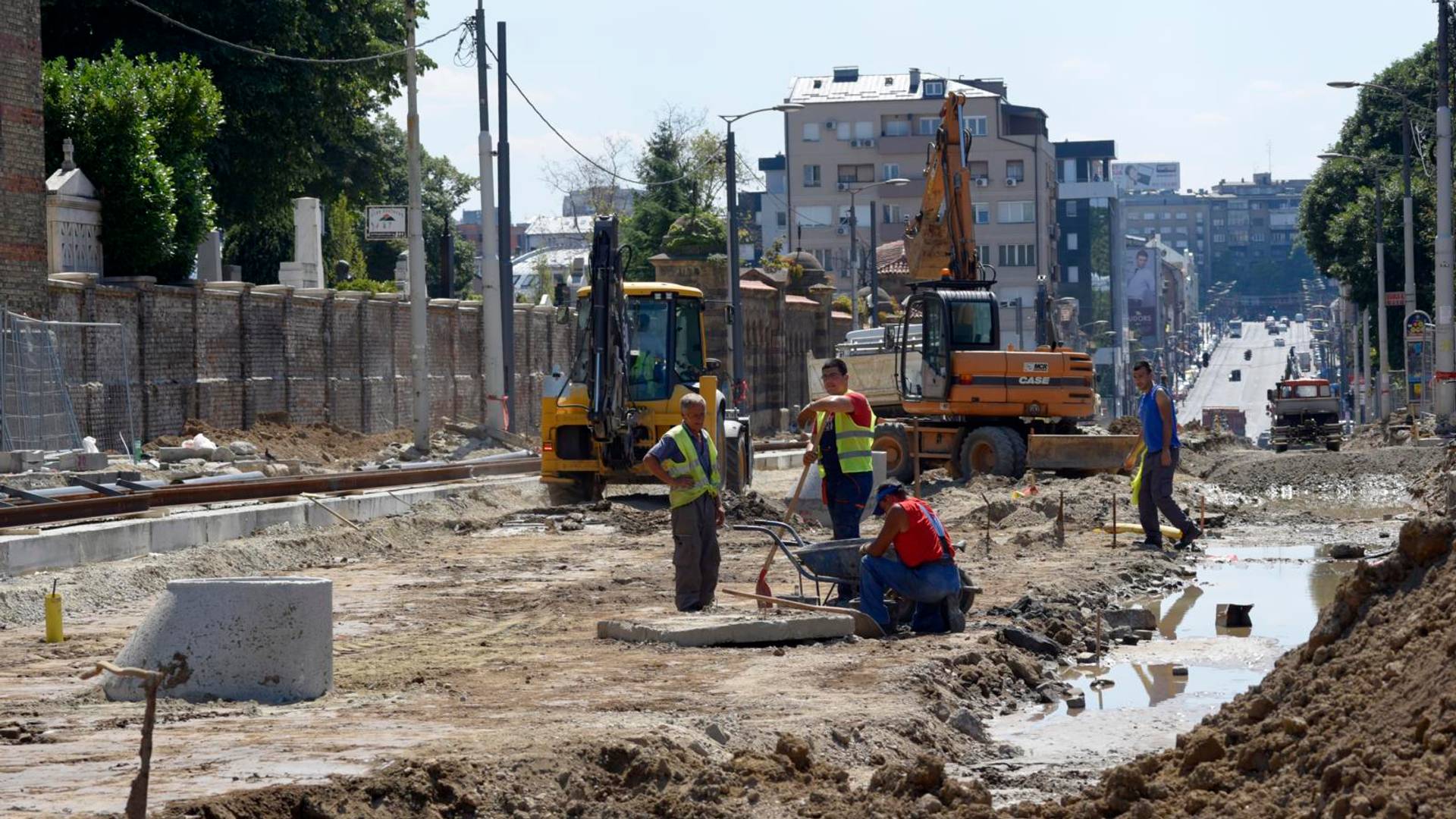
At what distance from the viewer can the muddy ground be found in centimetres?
765

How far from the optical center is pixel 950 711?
33.3 ft

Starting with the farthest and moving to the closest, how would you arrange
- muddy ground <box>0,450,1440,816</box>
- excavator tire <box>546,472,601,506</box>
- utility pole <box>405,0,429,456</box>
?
utility pole <box>405,0,429,456</box> < excavator tire <box>546,472,601,506</box> < muddy ground <box>0,450,1440,816</box>

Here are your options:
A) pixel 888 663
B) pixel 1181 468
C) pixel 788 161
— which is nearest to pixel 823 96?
pixel 788 161

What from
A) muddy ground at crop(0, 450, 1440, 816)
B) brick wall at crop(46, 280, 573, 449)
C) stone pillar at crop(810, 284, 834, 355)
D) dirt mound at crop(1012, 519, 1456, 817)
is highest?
stone pillar at crop(810, 284, 834, 355)

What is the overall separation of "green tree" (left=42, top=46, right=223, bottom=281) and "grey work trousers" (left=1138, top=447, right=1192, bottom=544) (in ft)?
60.4

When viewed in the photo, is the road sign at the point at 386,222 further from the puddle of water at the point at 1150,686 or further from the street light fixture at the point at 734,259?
the puddle of water at the point at 1150,686

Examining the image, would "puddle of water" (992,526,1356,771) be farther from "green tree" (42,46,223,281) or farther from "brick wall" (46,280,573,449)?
"green tree" (42,46,223,281)

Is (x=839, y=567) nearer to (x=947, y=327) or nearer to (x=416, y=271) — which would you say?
(x=947, y=327)

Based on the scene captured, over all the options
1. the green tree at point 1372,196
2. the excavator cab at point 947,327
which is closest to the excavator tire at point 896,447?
the excavator cab at point 947,327

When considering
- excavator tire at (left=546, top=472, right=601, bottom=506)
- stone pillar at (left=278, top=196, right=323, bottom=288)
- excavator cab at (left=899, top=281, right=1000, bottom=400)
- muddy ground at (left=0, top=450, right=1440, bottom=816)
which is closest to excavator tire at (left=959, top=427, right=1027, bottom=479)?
excavator cab at (left=899, top=281, right=1000, bottom=400)

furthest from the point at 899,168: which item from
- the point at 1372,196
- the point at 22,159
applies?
the point at 22,159

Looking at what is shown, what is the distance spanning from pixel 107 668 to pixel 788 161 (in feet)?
339

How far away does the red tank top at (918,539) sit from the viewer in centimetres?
1204

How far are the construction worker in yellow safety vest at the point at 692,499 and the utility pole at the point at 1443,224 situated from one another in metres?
24.5
